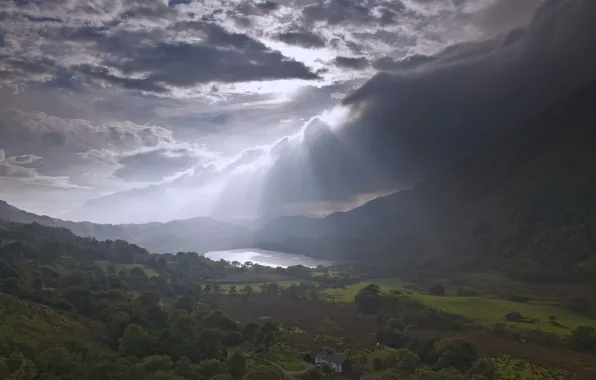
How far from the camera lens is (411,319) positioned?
253 ft

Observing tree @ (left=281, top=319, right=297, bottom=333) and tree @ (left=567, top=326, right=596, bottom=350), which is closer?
tree @ (left=567, top=326, right=596, bottom=350)

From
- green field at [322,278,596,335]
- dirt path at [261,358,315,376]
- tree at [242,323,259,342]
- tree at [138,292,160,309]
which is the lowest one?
dirt path at [261,358,315,376]

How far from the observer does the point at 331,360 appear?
5078 cm

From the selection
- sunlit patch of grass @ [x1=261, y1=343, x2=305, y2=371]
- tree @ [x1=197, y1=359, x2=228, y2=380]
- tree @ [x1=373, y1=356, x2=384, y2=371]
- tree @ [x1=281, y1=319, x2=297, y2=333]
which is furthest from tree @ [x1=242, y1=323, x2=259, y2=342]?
tree @ [x1=197, y1=359, x2=228, y2=380]

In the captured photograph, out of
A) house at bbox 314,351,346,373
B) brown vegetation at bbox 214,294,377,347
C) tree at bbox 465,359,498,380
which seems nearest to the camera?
tree at bbox 465,359,498,380

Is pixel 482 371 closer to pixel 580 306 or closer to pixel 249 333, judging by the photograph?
pixel 249 333

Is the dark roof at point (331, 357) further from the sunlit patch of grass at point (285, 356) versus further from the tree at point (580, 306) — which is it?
the tree at point (580, 306)

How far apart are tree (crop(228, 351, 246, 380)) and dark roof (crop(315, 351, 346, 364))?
408 inches

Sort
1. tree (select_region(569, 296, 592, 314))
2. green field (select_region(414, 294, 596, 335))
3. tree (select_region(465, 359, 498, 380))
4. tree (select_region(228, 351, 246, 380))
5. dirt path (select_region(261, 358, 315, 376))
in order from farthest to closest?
tree (select_region(569, 296, 592, 314)), green field (select_region(414, 294, 596, 335)), dirt path (select_region(261, 358, 315, 376)), tree (select_region(465, 359, 498, 380)), tree (select_region(228, 351, 246, 380))

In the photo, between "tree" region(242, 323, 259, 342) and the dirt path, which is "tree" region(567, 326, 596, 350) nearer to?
the dirt path

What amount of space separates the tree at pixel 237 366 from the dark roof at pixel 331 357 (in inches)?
408

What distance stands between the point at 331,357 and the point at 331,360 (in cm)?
50

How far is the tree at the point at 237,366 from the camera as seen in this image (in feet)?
145

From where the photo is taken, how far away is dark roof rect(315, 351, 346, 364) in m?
50.5
